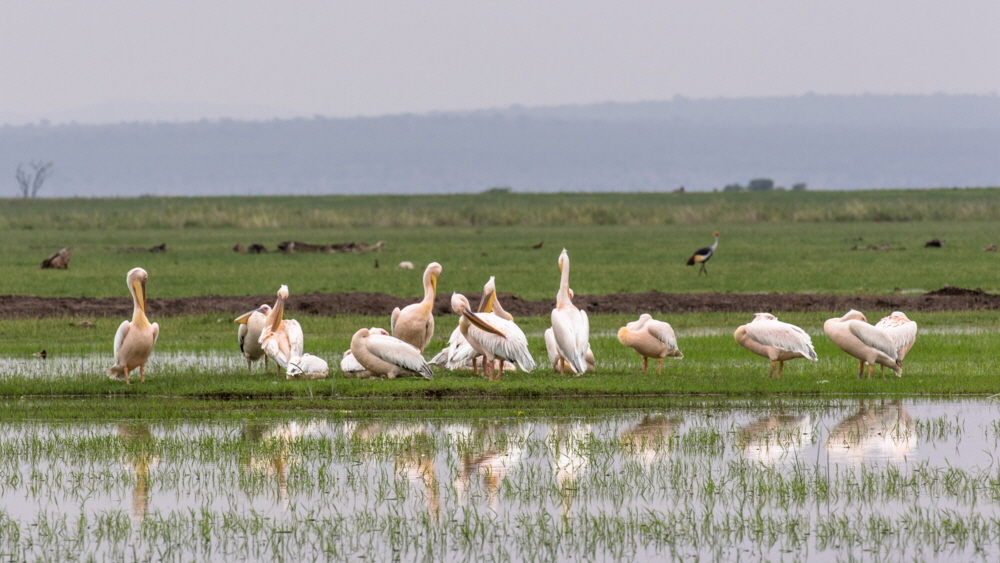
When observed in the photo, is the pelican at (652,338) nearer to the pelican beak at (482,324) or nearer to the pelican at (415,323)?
the pelican beak at (482,324)

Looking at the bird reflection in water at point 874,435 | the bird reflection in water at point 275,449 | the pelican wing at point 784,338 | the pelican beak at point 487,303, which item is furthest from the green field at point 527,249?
the bird reflection in water at point 275,449

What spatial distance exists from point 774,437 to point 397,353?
4.36m

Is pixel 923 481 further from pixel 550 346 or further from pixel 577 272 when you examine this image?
pixel 577 272

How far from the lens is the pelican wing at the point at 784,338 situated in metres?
13.2

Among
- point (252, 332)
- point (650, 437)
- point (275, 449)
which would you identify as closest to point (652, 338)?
point (650, 437)

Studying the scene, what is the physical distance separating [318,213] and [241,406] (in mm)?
56775

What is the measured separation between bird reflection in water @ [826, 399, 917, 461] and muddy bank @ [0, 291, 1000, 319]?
33.0ft

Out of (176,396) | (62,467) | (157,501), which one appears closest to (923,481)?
(157,501)

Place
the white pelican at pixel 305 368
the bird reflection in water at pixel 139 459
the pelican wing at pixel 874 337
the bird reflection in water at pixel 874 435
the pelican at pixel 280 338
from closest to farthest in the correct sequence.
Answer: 1. the bird reflection in water at pixel 139 459
2. the bird reflection in water at pixel 874 435
3. the pelican wing at pixel 874 337
4. the white pelican at pixel 305 368
5. the pelican at pixel 280 338

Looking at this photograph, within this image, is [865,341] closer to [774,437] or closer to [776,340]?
[776,340]

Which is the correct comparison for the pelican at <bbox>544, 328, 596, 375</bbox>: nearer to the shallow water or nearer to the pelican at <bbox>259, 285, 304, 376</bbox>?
the shallow water

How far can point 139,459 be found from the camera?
33.1 feet

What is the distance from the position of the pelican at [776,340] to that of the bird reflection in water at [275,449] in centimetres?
471

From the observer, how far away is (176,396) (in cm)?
1308
